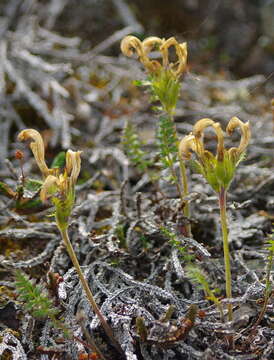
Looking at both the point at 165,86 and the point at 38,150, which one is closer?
the point at 38,150

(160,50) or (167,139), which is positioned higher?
(160,50)

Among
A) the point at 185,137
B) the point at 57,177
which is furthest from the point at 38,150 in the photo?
the point at 185,137

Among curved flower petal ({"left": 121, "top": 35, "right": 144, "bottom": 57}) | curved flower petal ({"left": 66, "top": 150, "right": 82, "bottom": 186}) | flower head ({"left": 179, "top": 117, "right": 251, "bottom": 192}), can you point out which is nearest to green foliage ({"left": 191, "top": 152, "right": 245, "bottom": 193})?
flower head ({"left": 179, "top": 117, "right": 251, "bottom": 192})

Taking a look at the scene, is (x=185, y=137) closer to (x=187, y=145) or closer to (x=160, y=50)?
(x=187, y=145)

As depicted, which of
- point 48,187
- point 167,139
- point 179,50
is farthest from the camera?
point 167,139

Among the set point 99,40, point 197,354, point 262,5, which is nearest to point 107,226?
point 197,354

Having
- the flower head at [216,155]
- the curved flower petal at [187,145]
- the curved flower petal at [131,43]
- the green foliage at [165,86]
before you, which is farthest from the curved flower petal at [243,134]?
the curved flower petal at [131,43]

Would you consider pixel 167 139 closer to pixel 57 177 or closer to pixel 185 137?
pixel 185 137

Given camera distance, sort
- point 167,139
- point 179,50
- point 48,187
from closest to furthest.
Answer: point 48,187
point 179,50
point 167,139

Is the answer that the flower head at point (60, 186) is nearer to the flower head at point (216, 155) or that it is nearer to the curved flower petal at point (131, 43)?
the flower head at point (216, 155)

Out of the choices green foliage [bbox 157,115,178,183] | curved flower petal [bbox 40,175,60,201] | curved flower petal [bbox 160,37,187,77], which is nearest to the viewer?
curved flower petal [bbox 40,175,60,201]

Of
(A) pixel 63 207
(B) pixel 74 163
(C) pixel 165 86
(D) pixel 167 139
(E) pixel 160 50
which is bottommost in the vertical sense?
(A) pixel 63 207

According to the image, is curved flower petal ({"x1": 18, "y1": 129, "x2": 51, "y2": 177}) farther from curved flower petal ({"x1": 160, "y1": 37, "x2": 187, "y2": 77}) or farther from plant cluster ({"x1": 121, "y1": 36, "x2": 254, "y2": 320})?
curved flower petal ({"x1": 160, "y1": 37, "x2": 187, "y2": 77})
